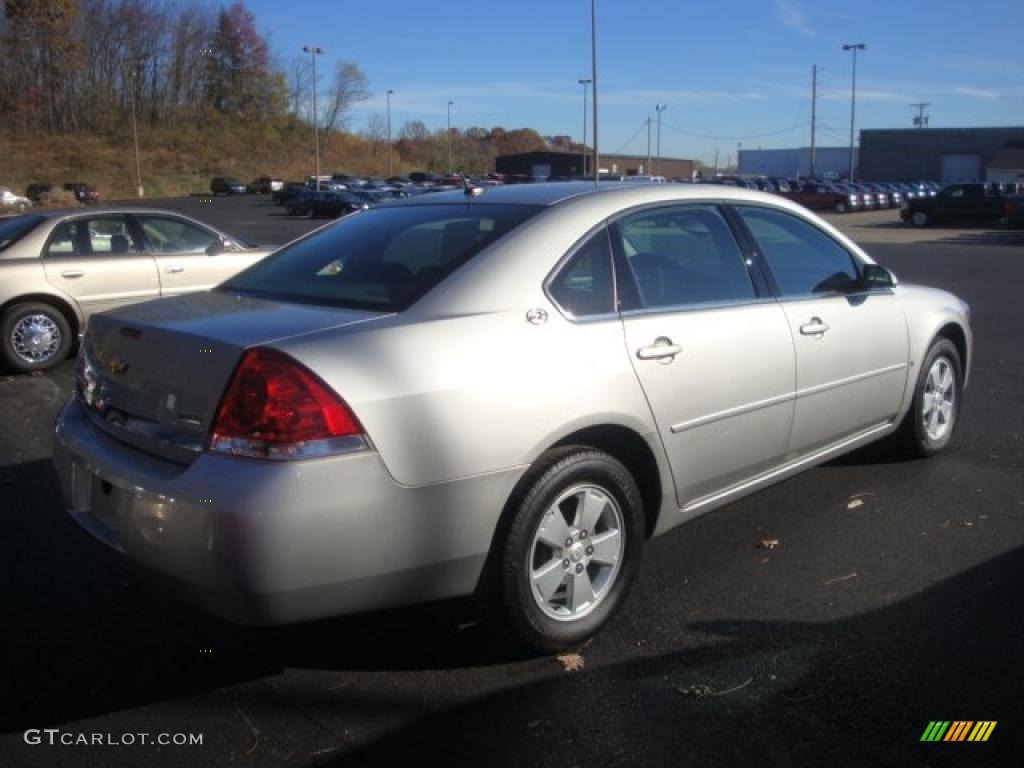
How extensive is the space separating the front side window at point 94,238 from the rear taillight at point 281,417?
720 cm

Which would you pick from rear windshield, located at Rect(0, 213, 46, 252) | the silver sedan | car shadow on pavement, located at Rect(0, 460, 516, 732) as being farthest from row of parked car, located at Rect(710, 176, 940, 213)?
car shadow on pavement, located at Rect(0, 460, 516, 732)

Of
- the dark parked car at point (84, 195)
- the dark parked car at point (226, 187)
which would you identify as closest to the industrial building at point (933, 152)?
the dark parked car at point (226, 187)

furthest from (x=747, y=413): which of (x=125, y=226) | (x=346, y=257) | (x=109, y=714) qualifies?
(x=125, y=226)

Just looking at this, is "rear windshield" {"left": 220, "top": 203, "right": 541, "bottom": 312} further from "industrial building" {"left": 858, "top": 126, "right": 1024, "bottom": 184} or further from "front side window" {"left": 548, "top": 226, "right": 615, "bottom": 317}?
"industrial building" {"left": 858, "top": 126, "right": 1024, "bottom": 184}

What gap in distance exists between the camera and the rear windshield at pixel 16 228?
8.91m

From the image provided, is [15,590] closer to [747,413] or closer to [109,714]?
[109,714]

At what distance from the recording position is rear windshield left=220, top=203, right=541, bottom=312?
340 centimetres

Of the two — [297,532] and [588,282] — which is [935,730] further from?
[297,532]

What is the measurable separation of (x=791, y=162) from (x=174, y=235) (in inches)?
4391

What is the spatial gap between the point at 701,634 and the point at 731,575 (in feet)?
1.95

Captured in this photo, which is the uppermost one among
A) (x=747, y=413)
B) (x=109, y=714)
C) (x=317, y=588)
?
(x=747, y=413)

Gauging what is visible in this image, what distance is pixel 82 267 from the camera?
8.98 m

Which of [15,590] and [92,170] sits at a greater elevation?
[92,170]

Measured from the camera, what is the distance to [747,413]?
398 centimetres
